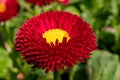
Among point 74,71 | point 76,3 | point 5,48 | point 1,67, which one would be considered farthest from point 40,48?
point 76,3

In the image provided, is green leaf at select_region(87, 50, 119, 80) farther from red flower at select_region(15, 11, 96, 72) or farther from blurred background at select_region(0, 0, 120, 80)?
red flower at select_region(15, 11, 96, 72)

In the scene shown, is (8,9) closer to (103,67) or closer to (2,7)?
(2,7)

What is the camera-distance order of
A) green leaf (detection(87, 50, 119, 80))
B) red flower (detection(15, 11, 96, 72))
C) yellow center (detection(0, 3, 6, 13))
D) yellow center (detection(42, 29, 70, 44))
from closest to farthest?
red flower (detection(15, 11, 96, 72)) → yellow center (detection(42, 29, 70, 44)) → green leaf (detection(87, 50, 119, 80)) → yellow center (detection(0, 3, 6, 13))

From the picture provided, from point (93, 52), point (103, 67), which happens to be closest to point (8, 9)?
point (93, 52)

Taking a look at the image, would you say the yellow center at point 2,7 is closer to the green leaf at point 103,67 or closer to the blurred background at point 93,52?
the blurred background at point 93,52

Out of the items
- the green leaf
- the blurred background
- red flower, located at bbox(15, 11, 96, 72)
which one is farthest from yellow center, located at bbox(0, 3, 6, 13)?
red flower, located at bbox(15, 11, 96, 72)

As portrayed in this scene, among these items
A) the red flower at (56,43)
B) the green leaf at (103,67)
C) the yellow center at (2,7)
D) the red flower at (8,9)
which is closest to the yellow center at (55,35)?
the red flower at (56,43)

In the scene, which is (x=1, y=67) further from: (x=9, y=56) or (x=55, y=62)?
(x=55, y=62)

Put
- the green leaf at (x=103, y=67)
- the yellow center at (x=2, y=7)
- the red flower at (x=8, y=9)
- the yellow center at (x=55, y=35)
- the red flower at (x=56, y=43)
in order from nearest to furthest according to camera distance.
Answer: the red flower at (x=56, y=43), the yellow center at (x=55, y=35), the green leaf at (x=103, y=67), the red flower at (x=8, y=9), the yellow center at (x=2, y=7)
